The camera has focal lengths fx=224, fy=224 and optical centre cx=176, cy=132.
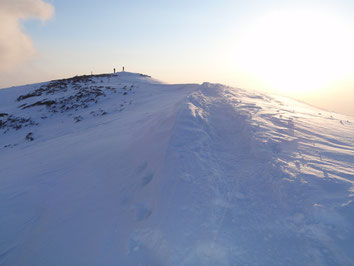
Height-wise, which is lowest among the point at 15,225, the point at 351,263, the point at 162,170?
the point at 15,225

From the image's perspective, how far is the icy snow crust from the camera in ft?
11.3

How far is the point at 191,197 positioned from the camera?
4.26m

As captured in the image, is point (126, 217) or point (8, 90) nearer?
point (126, 217)

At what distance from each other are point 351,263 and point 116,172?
183 inches

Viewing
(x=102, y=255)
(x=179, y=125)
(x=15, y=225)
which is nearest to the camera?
(x=102, y=255)

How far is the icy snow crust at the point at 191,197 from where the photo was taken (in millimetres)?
3455

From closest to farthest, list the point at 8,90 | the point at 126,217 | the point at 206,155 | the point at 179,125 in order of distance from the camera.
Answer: the point at 126,217 < the point at 206,155 < the point at 179,125 < the point at 8,90

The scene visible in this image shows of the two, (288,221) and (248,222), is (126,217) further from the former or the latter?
(288,221)

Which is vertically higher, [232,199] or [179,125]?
[179,125]

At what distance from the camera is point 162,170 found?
4910 millimetres

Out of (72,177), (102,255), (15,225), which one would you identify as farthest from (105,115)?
(102,255)

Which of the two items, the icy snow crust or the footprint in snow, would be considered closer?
the icy snow crust

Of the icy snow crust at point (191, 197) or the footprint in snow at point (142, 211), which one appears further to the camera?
the footprint in snow at point (142, 211)

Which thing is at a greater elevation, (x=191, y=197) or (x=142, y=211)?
(x=191, y=197)
